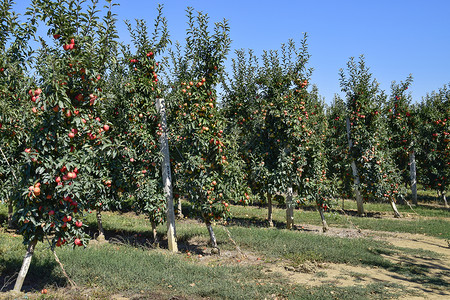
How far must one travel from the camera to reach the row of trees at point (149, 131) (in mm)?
5781

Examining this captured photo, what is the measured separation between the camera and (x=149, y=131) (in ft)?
31.5

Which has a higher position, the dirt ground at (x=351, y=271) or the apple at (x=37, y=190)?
the apple at (x=37, y=190)

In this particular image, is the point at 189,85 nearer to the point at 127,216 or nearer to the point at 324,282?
the point at 324,282

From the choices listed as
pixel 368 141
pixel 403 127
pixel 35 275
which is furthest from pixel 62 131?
pixel 403 127

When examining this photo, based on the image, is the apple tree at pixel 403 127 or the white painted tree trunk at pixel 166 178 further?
the apple tree at pixel 403 127

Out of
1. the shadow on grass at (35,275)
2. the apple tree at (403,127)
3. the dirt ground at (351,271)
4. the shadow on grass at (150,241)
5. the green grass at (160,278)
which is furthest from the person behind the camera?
the apple tree at (403,127)

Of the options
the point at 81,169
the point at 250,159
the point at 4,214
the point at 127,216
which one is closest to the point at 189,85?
the point at 81,169

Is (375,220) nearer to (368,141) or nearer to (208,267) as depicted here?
(368,141)

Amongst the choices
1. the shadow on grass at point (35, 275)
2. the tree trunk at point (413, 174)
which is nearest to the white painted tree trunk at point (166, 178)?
the shadow on grass at point (35, 275)

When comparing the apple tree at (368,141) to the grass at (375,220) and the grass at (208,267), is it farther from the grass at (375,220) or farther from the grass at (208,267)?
the grass at (208,267)

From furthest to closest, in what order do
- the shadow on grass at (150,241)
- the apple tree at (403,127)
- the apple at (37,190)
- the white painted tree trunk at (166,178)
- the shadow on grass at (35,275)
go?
the apple tree at (403,127), the shadow on grass at (150,241), the white painted tree trunk at (166,178), the shadow on grass at (35,275), the apple at (37,190)

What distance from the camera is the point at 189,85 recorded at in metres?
8.98

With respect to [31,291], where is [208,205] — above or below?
above

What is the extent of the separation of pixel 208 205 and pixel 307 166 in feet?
17.7
